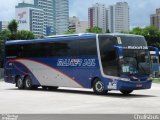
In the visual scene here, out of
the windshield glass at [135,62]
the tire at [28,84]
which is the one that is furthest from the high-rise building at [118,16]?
the windshield glass at [135,62]

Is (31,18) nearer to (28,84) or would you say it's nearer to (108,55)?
(28,84)

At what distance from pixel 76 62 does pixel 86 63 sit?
0.95 meters

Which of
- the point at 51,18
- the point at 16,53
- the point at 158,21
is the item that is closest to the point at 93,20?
the point at 158,21

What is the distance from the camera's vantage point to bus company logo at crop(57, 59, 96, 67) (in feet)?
80.8

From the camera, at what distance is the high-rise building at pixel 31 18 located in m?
133

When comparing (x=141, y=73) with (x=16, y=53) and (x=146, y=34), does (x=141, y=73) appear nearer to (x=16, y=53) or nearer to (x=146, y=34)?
(x=16, y=53)

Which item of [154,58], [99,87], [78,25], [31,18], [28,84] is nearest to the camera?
[99,87]

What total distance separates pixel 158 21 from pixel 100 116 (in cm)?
12688

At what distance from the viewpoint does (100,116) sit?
1409 centimetres

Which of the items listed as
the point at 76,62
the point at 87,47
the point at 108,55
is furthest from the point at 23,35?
the point at 108,55


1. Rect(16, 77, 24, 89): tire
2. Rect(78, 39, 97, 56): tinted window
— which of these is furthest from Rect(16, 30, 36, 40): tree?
Rect(78, 39, 97, 56): tinted window

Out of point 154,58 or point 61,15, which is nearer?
point 154,58

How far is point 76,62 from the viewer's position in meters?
25.9

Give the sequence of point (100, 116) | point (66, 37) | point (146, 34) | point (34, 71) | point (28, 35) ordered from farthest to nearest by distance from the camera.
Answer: point (146, 34) < point (28, 35) < point (34, 71) < point (66, 37) < point (100, 116)
